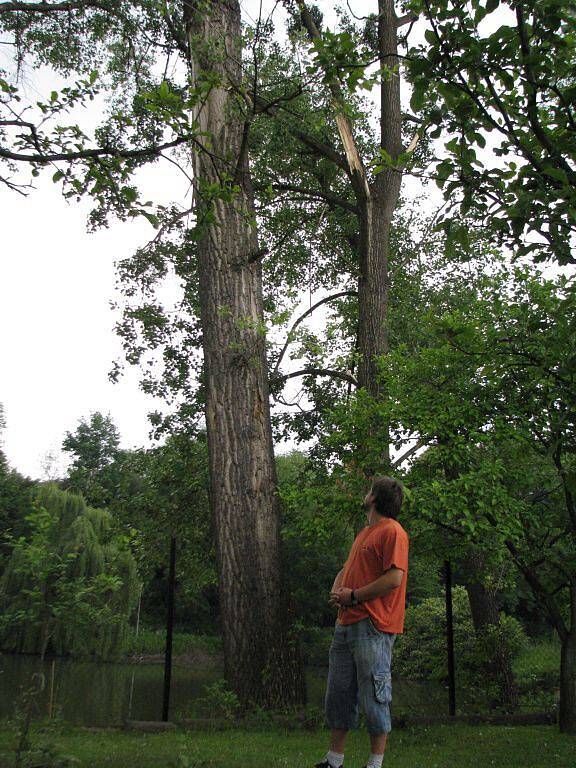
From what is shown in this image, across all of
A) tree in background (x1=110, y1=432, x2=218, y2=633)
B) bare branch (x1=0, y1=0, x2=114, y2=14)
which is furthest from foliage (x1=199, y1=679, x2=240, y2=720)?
bare branch (x1=0, y1=0, x2=114, y2=14)

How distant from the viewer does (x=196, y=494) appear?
11.8 m

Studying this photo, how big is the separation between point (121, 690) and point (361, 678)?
14949 mm

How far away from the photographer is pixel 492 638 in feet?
36.1

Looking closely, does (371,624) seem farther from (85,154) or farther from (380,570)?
(85,154)

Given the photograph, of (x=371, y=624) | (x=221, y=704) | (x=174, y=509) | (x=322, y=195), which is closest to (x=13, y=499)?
(x=174, y=509)

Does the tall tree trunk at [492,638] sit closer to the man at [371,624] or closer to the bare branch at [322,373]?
the bare branch at [322,373]

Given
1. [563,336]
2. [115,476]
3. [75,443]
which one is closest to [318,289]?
[115,476]

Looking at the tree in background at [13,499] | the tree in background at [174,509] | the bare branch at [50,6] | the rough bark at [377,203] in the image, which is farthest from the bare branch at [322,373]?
the tree in background at [13,499]

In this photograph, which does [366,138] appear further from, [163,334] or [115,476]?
[115,476]

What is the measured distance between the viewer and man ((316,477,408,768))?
3496 millimetres

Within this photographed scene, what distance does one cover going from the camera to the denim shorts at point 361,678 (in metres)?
3.49

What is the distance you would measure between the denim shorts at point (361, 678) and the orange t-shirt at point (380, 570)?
5 centimetres

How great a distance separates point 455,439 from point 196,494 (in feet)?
19.4

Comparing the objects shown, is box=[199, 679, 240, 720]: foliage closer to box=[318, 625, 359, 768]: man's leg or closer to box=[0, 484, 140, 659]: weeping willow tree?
box=[0, 484, 140, 659]: weeping willow tree
